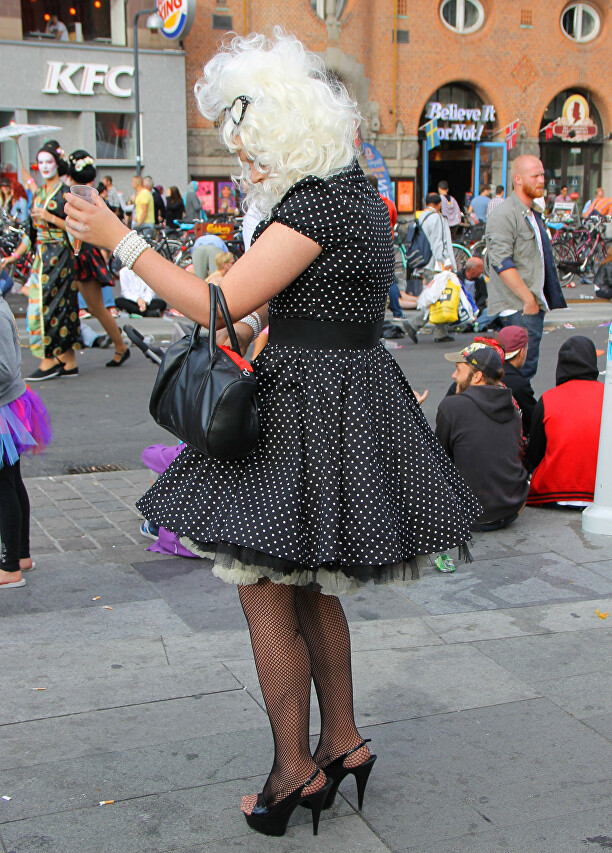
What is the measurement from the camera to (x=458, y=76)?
30.2 meters

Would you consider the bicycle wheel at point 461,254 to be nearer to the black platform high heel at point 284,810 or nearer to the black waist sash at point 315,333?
the black waist sash at point 315,333

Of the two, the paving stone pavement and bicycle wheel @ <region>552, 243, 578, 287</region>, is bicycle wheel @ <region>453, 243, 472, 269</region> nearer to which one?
bicycle wheel @ <region>552, 243, 578, 287</region>

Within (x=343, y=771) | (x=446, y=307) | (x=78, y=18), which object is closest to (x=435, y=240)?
(x=446, y=307)

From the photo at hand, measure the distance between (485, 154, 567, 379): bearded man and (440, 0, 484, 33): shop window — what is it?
83.5 ft

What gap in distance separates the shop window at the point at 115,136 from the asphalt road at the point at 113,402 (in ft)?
49.3

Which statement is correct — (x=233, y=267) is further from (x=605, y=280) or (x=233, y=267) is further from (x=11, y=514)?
(x=605, y=280)

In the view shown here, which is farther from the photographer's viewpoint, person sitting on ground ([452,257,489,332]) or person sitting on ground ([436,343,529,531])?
person sitting on ground ([452,257,489,332])

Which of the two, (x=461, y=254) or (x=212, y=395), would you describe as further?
(x=461, y=254)

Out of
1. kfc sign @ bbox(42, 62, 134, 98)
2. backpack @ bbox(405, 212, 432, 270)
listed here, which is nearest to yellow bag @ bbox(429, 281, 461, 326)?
backpack @ bbox(405, 212, 432, 270)

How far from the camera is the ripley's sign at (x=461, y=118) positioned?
99.6 feet

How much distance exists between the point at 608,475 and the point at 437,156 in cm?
2855

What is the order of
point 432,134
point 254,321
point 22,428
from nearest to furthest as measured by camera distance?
1. point 254,321
2. point 22,428
3. point 432,134

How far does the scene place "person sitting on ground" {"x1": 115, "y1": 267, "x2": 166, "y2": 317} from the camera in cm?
1354

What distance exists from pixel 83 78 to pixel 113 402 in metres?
18.3
